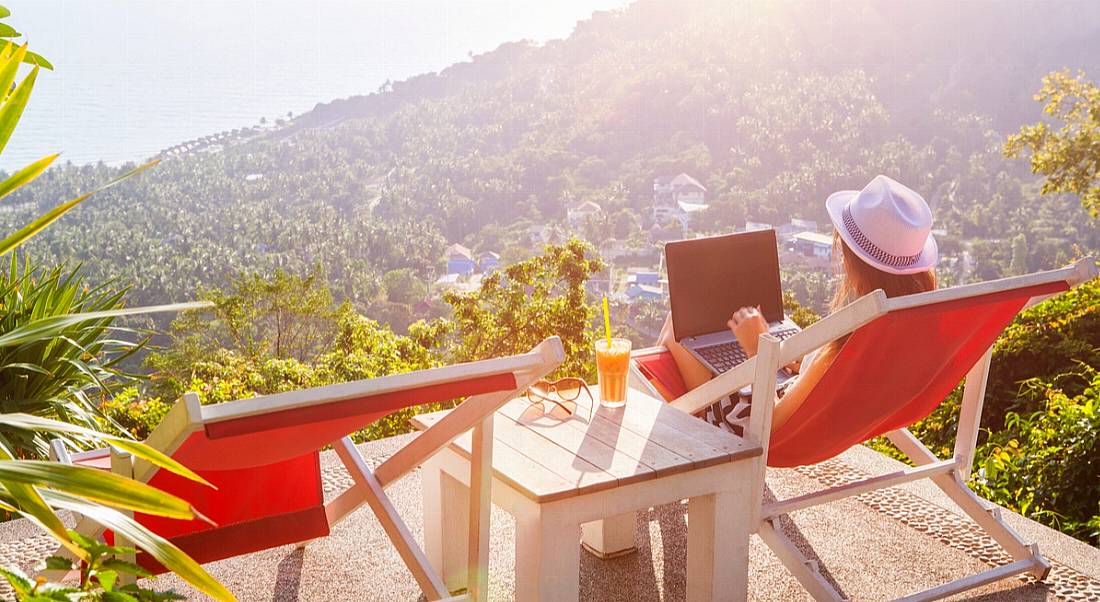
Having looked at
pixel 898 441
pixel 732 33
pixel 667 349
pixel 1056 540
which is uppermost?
pixel 732 33

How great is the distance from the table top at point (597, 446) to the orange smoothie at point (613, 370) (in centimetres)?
3

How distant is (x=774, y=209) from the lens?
2080cm

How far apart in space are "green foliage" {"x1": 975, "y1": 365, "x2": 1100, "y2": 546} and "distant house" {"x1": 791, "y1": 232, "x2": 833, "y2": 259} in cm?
1134

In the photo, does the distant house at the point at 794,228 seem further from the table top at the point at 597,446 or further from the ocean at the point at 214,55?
the table top at the point at 597,446

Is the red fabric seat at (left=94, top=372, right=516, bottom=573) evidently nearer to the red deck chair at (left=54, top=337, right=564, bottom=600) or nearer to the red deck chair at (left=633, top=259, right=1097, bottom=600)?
the red deck chair at (left=54, top=337, right=564, bottom=600)

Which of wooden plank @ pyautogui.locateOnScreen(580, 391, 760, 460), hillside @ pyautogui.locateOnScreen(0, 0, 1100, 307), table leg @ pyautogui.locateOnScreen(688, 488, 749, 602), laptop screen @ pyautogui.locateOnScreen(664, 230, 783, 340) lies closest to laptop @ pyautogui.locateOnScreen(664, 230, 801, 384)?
laptop screen @ pyautogui.locateOnScreen(664, 230, 783, 340)

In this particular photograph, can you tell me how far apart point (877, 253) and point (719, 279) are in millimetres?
781

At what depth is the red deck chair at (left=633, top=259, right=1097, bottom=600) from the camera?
209 centimetres

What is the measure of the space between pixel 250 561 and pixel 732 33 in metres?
23.7

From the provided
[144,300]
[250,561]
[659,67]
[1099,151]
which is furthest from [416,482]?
[659,67]

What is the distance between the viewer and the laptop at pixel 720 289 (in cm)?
304

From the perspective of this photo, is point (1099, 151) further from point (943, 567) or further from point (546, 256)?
point (943, 567)

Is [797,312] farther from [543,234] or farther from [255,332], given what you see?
[543,234]

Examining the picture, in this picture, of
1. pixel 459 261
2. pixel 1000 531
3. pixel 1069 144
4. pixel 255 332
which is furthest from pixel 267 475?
pixel 459 261
